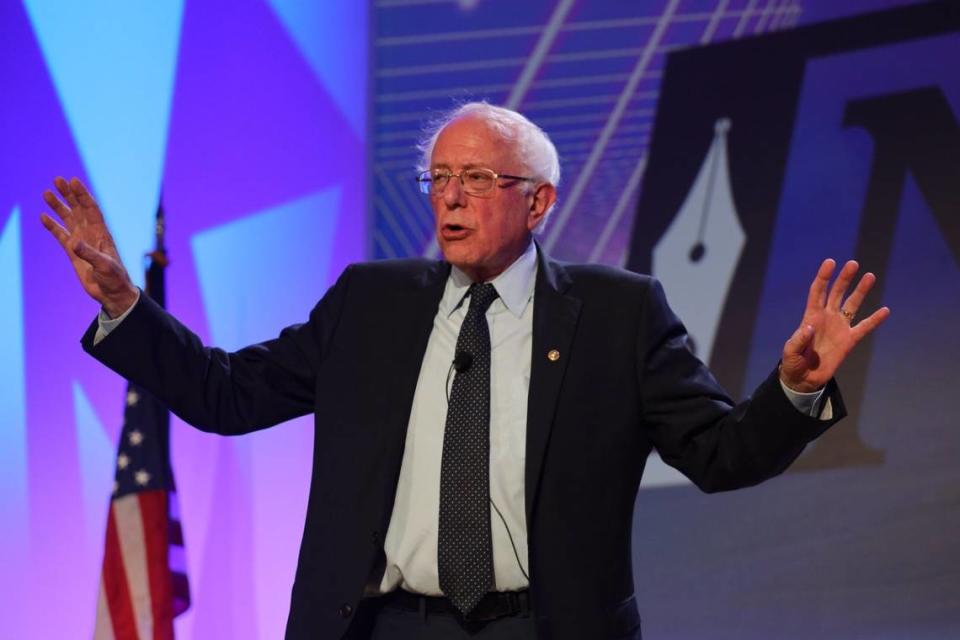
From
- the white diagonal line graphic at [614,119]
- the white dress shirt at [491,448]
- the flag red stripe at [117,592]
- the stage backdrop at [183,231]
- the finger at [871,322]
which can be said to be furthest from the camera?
the white diagonal line graphic at [614,119]

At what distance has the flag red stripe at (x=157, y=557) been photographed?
306cm

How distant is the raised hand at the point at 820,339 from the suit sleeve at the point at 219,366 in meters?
0.85

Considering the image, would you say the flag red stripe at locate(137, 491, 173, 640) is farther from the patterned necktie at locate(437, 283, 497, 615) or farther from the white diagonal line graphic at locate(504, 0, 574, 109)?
the white diagonal line graphic at locate(504, 0, 574, 109)

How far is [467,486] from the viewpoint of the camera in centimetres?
182

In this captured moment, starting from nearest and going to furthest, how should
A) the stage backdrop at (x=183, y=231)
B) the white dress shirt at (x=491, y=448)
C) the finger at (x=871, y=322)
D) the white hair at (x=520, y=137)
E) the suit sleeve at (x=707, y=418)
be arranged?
the finger at (x=871, y=322)
the suit sleeve at (x=707, y=418)
the white dress shirt at (x=491, y=448)
the white hair at (x=520, y=137)
the stage backdrop at (x=183, y=231)

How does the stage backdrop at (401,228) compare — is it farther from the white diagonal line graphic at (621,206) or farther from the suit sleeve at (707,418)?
the suit sleeve at (707,418)

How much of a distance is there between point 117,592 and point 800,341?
7.07ft

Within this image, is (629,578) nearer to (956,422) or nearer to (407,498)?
(407,498)

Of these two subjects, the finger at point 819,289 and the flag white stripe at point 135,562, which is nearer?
the finger at point 819,289

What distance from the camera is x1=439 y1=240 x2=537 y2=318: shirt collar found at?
2.02 metres

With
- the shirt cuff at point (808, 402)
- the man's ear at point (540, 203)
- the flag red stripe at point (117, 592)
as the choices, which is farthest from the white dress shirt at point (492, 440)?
the flag red stripe at point (117, 592)

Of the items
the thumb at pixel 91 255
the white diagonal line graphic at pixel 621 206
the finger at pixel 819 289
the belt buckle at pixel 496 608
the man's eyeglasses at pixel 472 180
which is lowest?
the belt buckle at pixel 496 608

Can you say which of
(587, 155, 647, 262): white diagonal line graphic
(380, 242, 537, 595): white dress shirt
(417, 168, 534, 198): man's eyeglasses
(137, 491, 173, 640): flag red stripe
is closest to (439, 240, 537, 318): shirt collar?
(380, 242, 537, 595): white dress shirt

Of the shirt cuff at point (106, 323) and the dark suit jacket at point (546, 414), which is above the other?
the shirt cuff at point (106, 323)
